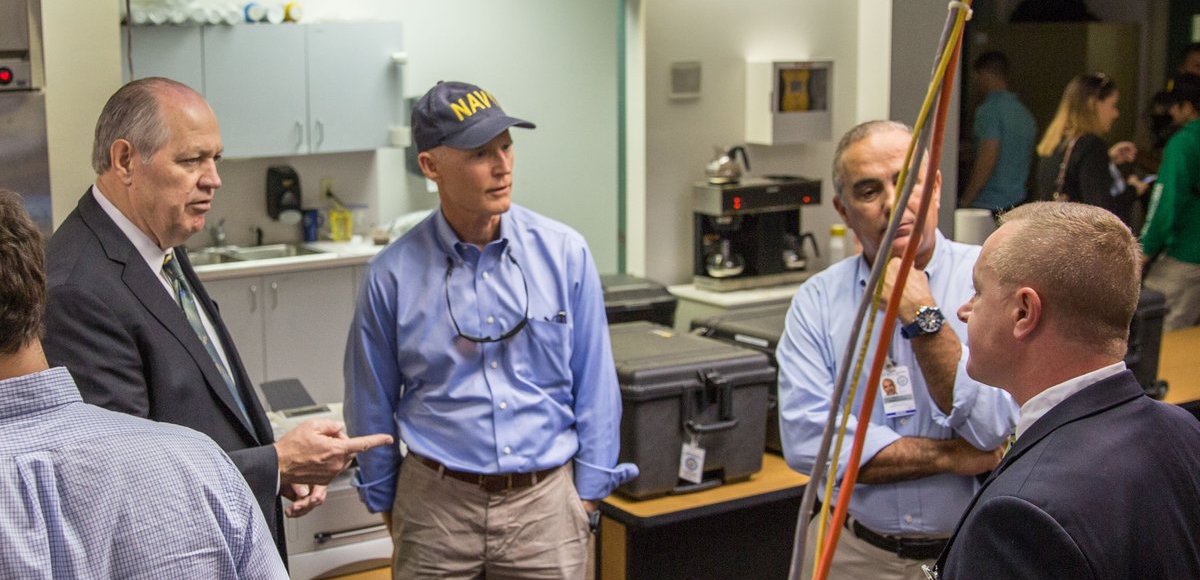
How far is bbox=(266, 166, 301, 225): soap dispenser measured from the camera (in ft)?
22.1

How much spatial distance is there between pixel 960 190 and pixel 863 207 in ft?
17.3

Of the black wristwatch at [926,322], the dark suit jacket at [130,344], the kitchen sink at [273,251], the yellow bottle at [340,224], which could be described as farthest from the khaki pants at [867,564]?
the yellow bottle at [340,224]

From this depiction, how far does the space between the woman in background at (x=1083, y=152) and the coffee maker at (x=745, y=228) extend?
1.19m

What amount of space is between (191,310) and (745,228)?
4.09 m

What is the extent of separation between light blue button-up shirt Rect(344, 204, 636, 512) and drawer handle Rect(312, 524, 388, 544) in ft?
1.55

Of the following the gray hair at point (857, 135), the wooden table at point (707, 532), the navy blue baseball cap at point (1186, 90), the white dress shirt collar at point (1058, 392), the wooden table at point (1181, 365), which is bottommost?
the wooden table at point (707, 532)

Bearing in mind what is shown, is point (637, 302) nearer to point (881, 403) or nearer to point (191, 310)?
point (881, 403)

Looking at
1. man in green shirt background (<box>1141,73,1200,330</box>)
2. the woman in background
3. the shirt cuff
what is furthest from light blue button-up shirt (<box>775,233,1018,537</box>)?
man in green shirt background (<box>1141,73,1200,330</box>)

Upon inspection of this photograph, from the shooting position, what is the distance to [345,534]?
326 centimetres

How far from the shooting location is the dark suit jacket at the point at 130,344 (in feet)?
6.68

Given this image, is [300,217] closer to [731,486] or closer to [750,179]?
[750,179]

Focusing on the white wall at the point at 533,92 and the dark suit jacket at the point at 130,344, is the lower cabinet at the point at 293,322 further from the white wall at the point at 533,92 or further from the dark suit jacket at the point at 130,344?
the dark suit jacket at the point at 130,344

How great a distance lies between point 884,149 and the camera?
240cm

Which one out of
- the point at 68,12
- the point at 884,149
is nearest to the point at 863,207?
the point at 884,149
